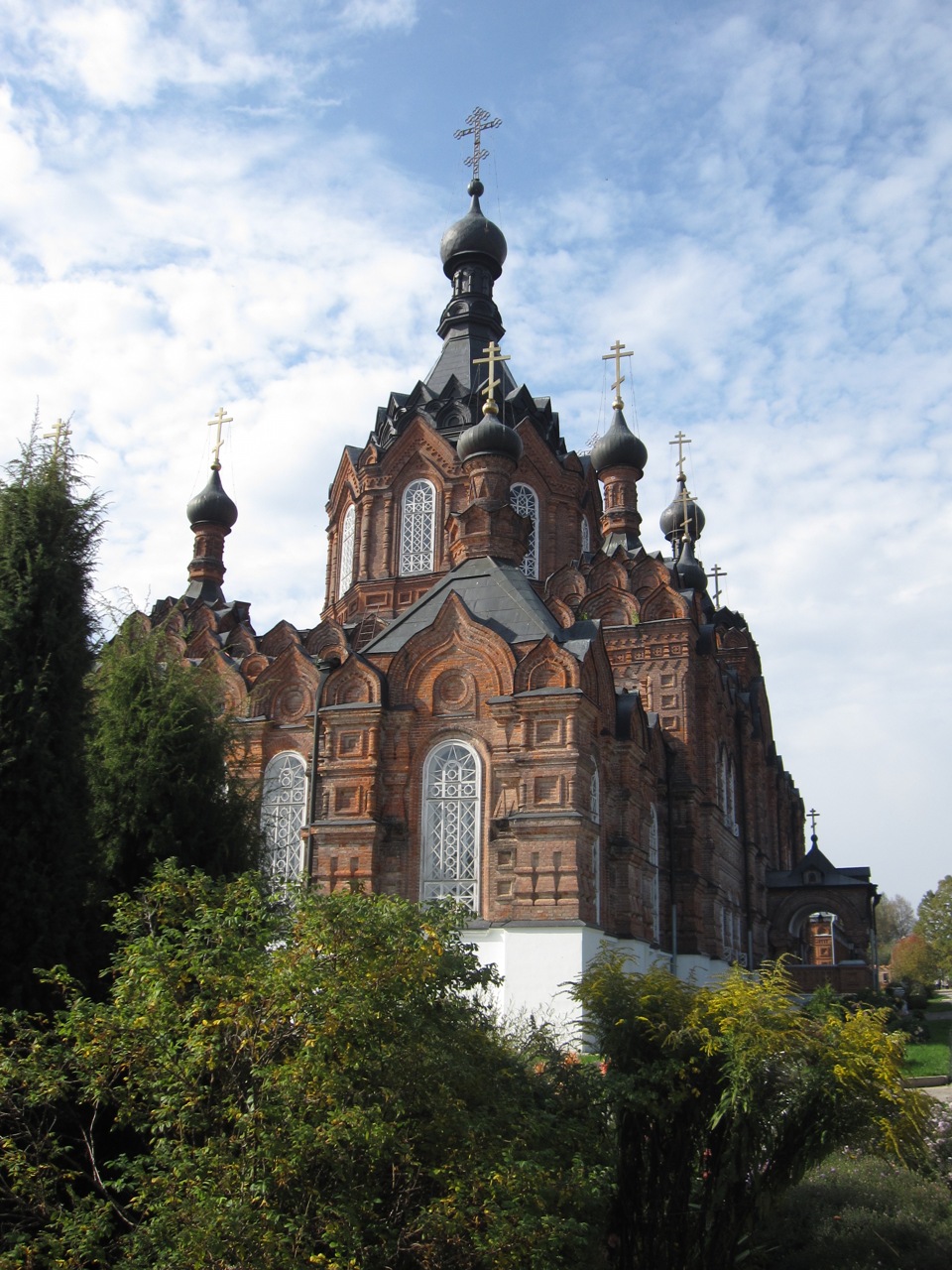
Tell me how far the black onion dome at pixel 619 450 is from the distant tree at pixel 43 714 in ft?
66.4

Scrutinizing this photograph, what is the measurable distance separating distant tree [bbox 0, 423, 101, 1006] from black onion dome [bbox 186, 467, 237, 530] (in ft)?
60.4

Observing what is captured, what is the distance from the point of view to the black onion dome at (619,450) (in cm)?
2859

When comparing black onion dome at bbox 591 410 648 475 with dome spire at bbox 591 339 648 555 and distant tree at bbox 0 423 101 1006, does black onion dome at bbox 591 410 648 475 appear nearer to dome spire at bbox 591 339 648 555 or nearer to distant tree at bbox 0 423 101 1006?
dome spire at bbox 591 339 648 555

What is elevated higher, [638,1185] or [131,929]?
[131,929]

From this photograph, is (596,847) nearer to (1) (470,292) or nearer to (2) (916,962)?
(1) (470,292)

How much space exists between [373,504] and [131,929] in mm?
18310

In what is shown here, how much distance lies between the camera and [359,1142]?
6.13m

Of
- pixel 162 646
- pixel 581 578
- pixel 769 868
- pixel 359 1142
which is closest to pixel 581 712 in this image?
pixel 162 646

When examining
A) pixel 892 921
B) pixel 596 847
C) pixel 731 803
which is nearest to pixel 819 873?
pixel 731 803

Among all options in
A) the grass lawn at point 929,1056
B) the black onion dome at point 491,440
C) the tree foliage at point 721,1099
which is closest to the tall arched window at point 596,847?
the grass lawn at point 929,1056

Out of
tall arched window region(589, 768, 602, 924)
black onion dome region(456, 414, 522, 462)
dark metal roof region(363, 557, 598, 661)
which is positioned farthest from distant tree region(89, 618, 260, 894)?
black onion dome region(456, 414, 522, 462)

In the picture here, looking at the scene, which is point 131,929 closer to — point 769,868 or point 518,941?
point 518,941

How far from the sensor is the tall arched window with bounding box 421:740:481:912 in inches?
654

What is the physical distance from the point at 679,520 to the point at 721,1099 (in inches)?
1043
